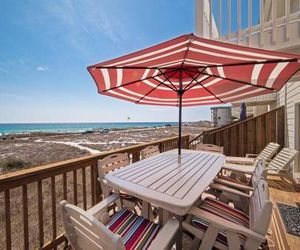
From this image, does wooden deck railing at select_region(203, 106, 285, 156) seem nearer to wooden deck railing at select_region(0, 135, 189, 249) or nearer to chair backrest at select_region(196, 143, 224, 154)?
wooden deck railing at select_region(0, 135, 189, 249)

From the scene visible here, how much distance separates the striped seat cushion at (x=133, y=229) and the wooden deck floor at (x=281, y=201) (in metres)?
1.67

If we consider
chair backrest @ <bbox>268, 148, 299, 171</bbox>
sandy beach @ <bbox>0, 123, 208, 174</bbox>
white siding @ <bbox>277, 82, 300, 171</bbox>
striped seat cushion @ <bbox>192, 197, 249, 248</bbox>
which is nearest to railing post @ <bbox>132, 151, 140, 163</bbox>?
striped seat cushion @ <bbox>192, 197, 249, 248</bbox>

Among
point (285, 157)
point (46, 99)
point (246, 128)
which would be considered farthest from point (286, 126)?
point (46, 99)

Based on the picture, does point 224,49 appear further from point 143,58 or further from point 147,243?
point 147,243

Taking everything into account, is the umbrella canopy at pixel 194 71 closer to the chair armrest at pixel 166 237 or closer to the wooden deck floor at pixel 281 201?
the chair armrest at pixel 166 237

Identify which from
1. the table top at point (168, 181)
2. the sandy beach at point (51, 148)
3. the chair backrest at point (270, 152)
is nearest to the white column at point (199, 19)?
the table top at point (168, 181)

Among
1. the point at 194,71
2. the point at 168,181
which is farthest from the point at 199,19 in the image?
the point at 168,181

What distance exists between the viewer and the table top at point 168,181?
140 centimetres

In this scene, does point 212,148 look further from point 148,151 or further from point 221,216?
point 221,216

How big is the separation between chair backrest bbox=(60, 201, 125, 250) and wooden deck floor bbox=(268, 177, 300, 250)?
2236 millimetres

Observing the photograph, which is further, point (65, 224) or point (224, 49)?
A: point (224, 49)

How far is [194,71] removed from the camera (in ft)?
8.86

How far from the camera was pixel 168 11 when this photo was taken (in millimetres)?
7676

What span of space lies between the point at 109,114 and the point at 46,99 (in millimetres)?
29969
